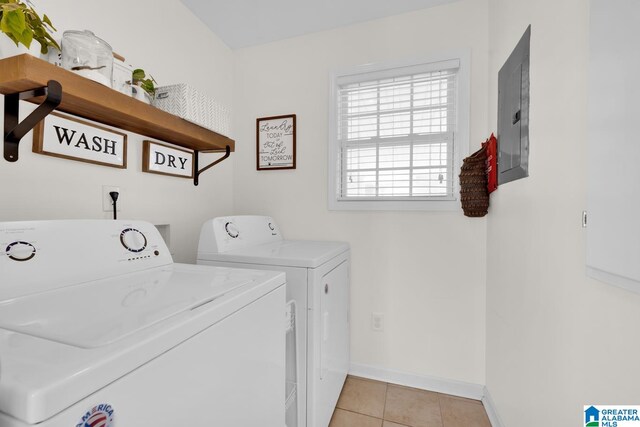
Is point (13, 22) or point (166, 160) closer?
point (13, 22)

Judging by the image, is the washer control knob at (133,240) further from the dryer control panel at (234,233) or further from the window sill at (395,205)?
the window sill at (395,205)

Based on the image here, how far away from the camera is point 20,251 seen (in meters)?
0.77

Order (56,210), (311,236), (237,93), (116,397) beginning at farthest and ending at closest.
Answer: (237,93) → (311,236) → (56,210) → (116,397)

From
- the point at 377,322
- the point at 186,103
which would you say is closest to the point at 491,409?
the point at 377,322

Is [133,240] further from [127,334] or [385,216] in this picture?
[385,216]

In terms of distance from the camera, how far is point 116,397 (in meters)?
0.44

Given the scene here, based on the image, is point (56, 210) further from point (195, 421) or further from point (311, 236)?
point (311, 236)

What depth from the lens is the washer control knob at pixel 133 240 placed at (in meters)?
1.04

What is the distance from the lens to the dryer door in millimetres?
1365

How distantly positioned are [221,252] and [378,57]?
5.55 feet

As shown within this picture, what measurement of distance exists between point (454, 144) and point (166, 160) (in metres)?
1.82

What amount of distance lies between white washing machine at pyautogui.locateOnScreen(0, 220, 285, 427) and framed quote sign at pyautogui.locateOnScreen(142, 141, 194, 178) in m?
0.57

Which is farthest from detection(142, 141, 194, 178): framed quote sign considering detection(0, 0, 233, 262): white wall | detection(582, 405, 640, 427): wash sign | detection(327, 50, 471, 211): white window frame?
detection(582, 405, 640, 427): wash sign

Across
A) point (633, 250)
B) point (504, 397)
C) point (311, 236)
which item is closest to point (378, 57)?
point (311, 236)
